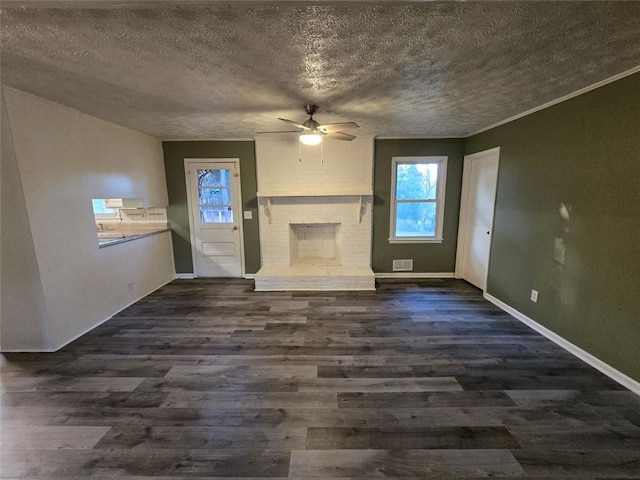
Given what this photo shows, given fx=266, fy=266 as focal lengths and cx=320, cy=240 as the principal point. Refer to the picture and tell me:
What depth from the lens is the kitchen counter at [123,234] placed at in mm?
3309

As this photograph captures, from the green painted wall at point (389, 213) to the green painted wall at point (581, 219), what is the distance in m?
1.04

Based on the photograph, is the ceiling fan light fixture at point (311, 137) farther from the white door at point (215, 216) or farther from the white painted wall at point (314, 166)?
the white door at point (215, 216)

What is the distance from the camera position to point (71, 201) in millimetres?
2729

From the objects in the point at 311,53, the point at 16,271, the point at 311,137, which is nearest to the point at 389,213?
the point at 311,137

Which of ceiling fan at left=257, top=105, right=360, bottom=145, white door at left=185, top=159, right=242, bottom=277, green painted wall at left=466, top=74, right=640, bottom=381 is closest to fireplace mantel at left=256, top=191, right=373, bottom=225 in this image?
white door at left=185, top=159, right=242, bottom=277

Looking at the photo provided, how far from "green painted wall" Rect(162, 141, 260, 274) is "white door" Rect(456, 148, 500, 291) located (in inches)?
137

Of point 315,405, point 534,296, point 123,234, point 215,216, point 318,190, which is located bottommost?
point 315,405

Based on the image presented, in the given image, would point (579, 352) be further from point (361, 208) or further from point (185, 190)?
point (185, 190)

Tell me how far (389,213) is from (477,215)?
4.30 feet

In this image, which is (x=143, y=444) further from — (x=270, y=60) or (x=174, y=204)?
(x=174, y=204)

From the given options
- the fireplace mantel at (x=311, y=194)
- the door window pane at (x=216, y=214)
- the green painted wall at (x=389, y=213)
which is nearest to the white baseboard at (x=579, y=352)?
the green painted wall at (x=389, y=213)

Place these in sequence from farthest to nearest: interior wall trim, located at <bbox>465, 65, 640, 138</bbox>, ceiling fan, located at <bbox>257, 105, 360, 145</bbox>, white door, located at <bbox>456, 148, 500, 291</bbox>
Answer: white door, located at <bbox>456, 148, 500, 291</bbox> < ceiling fan, located at <bbox>257, 105, 360, 145</bbox> < interior wall trim, located at <bbox>465, 65, 640, 138</bbox>

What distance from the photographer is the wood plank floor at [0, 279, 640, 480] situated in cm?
148

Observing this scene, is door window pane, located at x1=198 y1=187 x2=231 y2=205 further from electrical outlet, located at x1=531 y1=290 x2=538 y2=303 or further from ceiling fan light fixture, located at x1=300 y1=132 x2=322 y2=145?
electrical outlet, located at x1=531 y1=290 x2=538 y2=303
